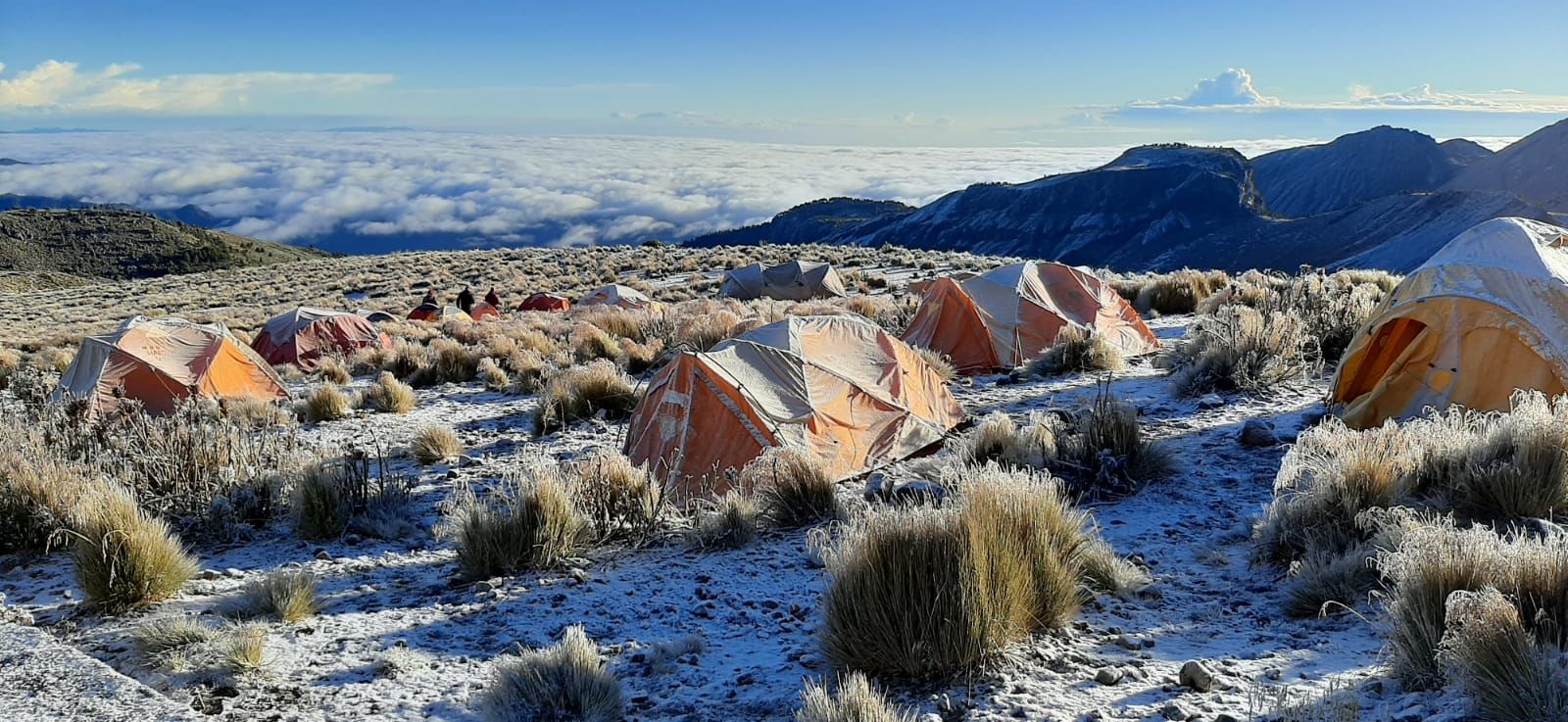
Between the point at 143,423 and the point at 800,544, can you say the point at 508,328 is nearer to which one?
the point at 143,423

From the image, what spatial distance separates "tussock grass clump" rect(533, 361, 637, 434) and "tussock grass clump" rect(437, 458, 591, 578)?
4072mm

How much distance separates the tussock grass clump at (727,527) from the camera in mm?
5875

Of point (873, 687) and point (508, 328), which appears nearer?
point (873, 687)

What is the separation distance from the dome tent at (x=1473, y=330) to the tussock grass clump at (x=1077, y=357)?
10.5 feet

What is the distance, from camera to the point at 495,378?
12.9 meters

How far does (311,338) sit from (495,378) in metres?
7.39

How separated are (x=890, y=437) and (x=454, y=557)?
143 inches

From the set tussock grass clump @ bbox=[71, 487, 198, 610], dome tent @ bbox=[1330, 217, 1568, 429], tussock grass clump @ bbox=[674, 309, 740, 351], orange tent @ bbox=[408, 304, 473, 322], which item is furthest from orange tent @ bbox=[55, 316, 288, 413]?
orange tent @ bbox=[408, 304, 473, 322]

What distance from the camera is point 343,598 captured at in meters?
5.28

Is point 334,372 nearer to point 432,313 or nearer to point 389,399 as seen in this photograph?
point 389,399

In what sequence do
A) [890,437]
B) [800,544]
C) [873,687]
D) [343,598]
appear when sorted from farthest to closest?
[890,437], [800,544], [343,598], [873,687]

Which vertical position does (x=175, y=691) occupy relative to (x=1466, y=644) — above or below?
below

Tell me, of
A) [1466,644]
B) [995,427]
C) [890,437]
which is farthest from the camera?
[890,437]

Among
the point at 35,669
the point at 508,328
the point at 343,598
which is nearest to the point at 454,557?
the point at 343,598
